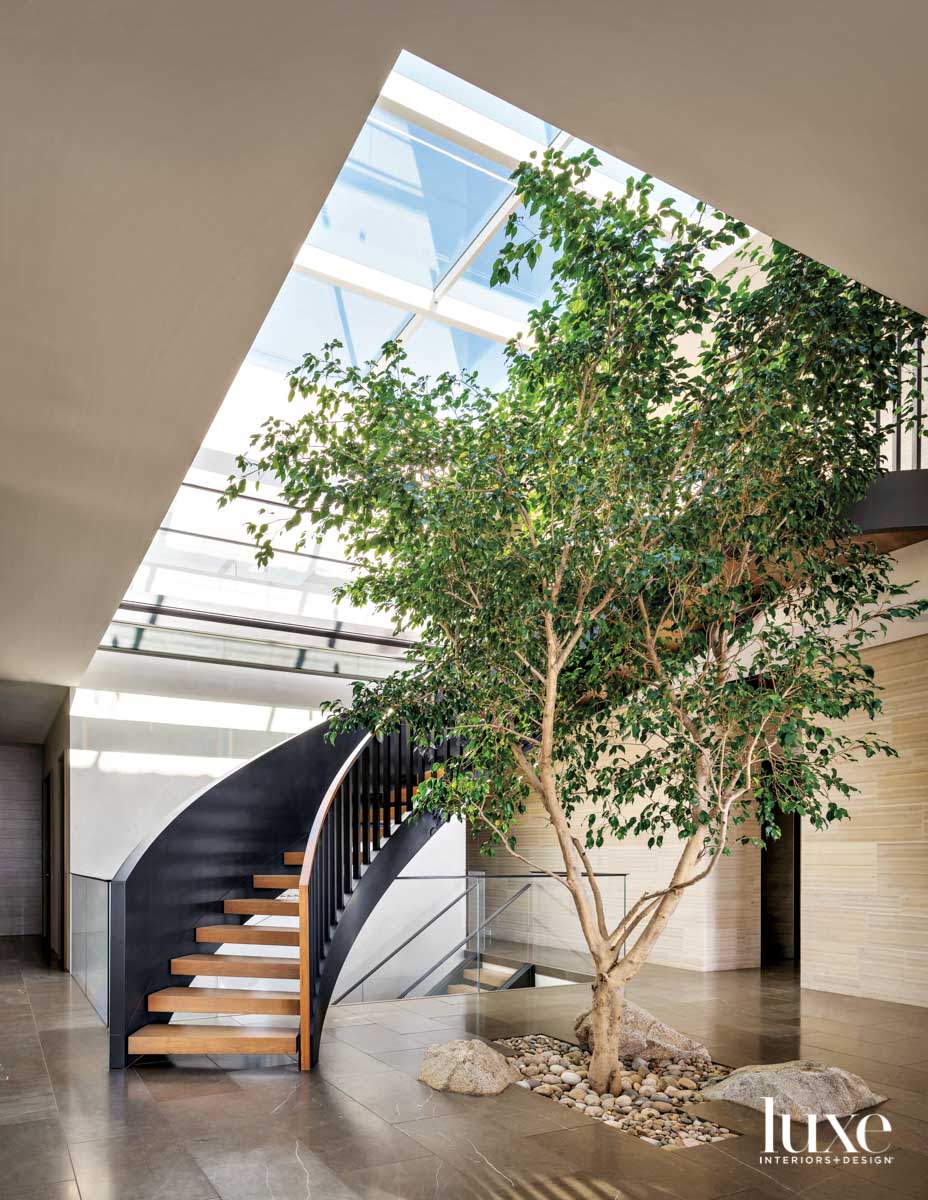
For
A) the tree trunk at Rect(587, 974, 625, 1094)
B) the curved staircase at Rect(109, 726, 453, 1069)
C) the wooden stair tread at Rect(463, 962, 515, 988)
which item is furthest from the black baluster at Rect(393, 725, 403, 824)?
the tree trunk at Rect(587, 974, 625, 1094)

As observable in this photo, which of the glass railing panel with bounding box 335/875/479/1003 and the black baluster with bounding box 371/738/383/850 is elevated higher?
the black baluster with bounding box 371/738/383/850

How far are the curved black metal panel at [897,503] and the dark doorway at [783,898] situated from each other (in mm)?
5930

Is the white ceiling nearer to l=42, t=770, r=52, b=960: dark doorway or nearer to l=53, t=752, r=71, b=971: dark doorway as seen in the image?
l=53, t=752, r=71, b=971: dark doorway

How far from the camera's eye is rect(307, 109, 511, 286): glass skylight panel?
245 inches

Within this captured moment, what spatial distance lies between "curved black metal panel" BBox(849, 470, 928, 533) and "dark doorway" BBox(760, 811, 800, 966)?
5930 millimetres

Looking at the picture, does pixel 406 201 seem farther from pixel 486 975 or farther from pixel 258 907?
pixel 486 975

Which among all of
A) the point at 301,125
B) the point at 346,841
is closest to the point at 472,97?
the point at 301,125

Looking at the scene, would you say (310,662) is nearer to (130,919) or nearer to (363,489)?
(130,919)

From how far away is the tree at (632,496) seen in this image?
4.55 m

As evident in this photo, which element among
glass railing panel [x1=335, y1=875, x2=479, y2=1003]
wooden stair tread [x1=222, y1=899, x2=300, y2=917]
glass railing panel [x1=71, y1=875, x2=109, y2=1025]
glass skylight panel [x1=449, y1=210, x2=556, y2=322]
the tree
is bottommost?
glass railing panel [x1=335, y1=875, x2=479, y2=1003]

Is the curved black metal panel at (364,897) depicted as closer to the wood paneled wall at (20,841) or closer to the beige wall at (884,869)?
the beige wall at (884,869)

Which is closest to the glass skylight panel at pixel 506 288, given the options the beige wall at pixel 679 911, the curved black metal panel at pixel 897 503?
the curved black metal panel at pixel 897 503

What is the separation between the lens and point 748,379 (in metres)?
4.67

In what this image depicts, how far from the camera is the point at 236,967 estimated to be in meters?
6.35
